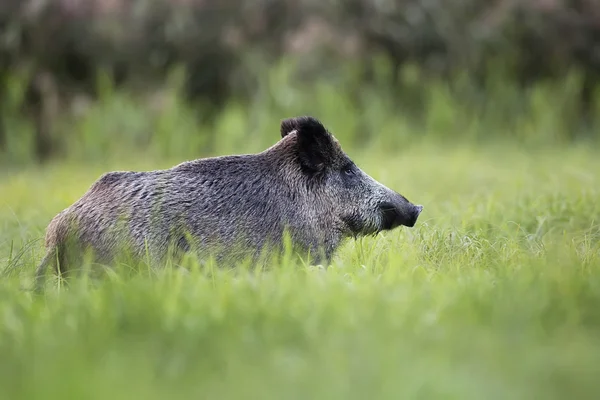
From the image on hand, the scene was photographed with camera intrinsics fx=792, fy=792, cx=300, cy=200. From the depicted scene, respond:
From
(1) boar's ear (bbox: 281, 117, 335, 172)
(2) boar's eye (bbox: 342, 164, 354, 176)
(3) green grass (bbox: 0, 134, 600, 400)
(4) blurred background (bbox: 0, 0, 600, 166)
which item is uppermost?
(4) blurred background (bbox: 0, 0, 600, 166)

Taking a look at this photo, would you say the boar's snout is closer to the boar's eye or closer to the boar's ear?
the boar's eye

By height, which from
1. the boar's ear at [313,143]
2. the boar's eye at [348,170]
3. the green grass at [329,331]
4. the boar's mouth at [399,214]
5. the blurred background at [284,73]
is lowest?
the green grass at [329,331]

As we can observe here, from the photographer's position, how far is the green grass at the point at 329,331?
241 cm

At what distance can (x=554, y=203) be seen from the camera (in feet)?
19.2


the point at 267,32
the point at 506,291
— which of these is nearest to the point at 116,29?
the point at 267,32

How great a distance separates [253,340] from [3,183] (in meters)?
6.93

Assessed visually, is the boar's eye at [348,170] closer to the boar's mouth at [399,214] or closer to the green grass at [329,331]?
the boar's mouth at [399,214]

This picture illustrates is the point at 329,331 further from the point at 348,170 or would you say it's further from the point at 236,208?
the point at 348,170

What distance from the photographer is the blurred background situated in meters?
10.9

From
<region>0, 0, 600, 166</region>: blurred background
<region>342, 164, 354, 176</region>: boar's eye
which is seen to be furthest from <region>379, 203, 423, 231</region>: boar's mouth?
<region>0, 0, 600, 166</region>: blurred background

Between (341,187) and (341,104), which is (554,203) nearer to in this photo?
(341,187)

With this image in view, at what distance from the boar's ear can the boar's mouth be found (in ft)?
1.57

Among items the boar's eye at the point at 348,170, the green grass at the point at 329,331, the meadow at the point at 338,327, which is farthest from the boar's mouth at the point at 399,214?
the green grass at the point at 329,331

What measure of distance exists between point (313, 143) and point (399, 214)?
2.30 ft
